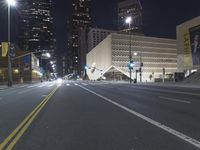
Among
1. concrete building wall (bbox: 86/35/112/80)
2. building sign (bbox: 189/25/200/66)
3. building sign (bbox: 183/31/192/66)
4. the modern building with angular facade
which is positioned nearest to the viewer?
building sign (bbox: 189/25/200/66)

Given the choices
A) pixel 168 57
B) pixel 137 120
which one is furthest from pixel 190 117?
pixel 168 57

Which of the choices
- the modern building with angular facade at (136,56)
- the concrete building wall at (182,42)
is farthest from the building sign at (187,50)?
the modern building with angular facade at (136,56)

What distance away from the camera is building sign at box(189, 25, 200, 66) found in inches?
3125

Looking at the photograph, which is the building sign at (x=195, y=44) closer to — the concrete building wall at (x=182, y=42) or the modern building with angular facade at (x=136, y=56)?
the concrete building wall at (x=182, y=42)

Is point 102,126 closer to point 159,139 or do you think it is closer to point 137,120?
point 137,120

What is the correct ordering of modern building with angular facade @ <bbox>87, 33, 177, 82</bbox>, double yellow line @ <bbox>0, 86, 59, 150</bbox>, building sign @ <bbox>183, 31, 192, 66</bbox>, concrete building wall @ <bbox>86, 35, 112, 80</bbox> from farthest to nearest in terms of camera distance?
concrete building wall @ <bbox>86, 35, 112, 80</bbox>, modern building with angular facade @ <bbox>87, 33, 177, 82</bbox>, building sign @ <bbox>183, 31, 192, 66</bbox>, double yellow line @ <bbox>0, 86, 59, 150</bbox>

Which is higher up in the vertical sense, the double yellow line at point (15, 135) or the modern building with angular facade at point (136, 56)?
the modern building with angular facade at point (136, 56)

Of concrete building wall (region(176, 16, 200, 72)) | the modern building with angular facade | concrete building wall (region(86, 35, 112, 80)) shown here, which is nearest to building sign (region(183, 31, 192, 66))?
concrete building wall (region(176, 16, 200, 72))

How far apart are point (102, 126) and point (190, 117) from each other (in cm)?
348

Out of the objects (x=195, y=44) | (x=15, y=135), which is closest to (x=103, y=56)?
(x=195, y=44)

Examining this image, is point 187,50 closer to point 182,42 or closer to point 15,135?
point 182,42

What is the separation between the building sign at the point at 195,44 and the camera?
79369mm

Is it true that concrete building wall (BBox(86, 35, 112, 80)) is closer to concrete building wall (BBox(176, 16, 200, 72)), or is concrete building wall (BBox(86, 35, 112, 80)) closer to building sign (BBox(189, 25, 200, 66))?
concrete building wall (BBox(176, 16, 200, 72))

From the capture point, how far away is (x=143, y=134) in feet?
25.1
